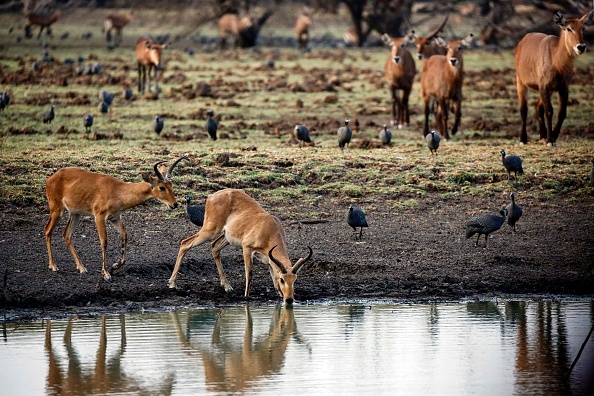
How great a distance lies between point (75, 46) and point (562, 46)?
28554 mm

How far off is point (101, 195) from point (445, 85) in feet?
34.9

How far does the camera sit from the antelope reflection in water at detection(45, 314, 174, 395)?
830 cm

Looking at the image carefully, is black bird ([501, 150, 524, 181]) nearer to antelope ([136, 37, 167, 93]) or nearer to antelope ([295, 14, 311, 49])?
antelope ([136, 37, 167, 93])

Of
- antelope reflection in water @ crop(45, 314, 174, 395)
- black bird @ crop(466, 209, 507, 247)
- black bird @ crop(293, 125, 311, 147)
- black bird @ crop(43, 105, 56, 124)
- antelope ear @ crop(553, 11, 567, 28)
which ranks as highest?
antelope ear @ crop(553, 11, 567, 28)

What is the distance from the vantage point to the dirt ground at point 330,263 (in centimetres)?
1122

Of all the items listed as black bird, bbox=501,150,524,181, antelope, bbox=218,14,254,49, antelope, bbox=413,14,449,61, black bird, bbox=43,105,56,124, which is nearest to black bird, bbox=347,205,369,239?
black bird, bbox=501,150,524,181

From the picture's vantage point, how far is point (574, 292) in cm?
1178

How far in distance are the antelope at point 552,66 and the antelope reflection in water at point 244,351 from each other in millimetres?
9665

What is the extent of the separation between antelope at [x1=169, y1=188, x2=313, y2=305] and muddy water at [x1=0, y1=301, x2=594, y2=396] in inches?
16.4

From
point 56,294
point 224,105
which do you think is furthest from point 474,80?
point 56,294

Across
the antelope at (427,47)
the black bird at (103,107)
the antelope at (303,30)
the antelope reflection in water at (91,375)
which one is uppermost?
the antelope at (303,30)

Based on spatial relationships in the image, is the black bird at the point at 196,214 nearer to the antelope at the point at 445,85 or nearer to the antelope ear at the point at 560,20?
the antelope at the point at 445,85

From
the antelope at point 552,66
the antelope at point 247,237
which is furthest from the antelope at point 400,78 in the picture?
the antelope at point 247,237

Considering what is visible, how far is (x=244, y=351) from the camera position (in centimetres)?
959
